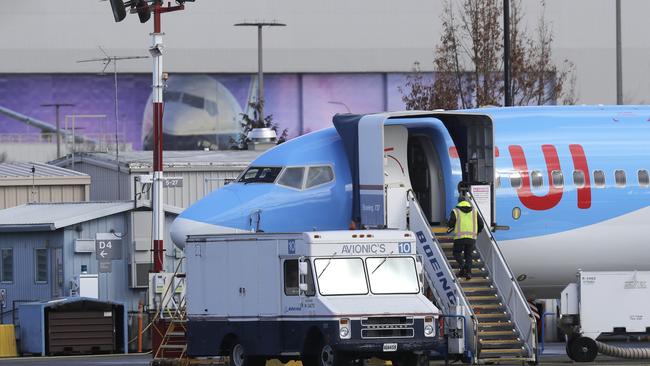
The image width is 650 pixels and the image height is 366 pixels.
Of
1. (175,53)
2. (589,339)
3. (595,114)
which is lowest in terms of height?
(589,339)

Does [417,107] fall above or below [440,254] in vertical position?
above

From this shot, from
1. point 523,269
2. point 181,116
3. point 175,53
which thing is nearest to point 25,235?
point 523,269

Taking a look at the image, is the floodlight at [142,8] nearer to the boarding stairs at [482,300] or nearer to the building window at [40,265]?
the building window at [40,265]

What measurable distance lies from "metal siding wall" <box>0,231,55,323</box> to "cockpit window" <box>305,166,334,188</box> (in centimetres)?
1920

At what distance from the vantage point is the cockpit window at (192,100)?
125688 millimetres

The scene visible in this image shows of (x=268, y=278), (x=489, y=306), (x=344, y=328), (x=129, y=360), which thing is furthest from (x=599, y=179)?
(x=129, y=360)

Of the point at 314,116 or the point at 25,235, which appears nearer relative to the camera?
the point at 25,235

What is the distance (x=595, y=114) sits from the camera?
35125mm

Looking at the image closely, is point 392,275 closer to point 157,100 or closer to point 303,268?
point 303,268

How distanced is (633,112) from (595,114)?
992 millimetres

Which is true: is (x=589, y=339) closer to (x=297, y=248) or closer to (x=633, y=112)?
(x=633, y=112)

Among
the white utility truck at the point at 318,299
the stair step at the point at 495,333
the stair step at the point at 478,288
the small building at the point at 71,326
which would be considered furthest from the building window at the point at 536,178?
the small building at the point at 71,326

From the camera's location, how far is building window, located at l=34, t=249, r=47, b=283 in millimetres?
50500

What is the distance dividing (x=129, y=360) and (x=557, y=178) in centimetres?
1301
